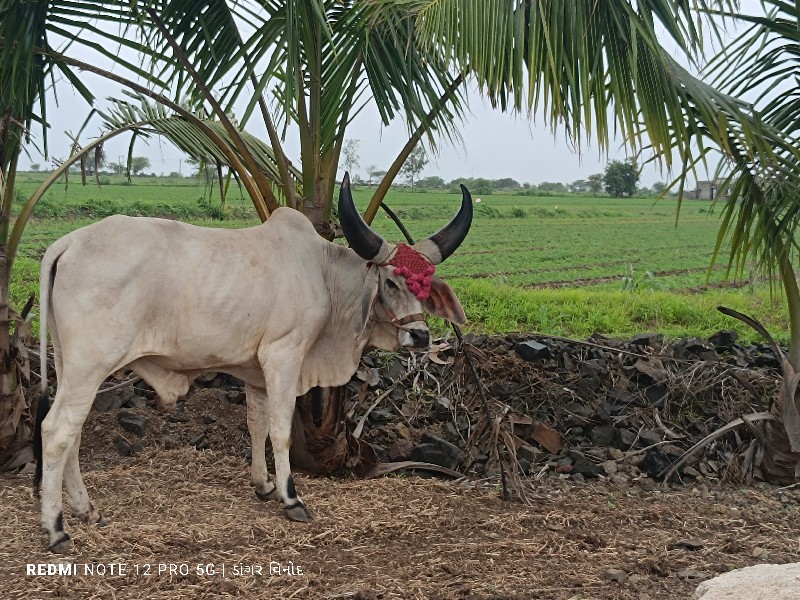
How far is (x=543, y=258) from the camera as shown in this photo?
17.1 meters

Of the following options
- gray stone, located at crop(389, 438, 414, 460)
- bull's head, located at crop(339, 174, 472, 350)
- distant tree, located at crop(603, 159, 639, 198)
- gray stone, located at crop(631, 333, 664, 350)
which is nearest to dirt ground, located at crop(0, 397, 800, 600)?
gray stone, located at crop(389, 438, 414, 460)

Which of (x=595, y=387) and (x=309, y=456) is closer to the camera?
(x=309, y=456)

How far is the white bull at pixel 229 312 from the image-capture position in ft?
14.1

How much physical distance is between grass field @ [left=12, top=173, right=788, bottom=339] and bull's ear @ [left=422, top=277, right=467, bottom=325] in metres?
1.38

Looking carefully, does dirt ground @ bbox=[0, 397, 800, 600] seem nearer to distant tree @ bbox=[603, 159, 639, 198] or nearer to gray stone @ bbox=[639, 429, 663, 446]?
gray stone @ bbox=[639, 429, 663, 446]

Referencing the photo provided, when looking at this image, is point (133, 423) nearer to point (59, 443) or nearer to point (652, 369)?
point (59, 443)

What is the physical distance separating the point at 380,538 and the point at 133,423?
99.8 inches

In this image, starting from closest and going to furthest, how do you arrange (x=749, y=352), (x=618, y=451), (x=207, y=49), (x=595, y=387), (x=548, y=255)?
(x=207, y=49), (x=618, y=451), (x=595, y=387), (x=749, y=352), (x=548, y=255)

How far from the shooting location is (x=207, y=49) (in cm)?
584

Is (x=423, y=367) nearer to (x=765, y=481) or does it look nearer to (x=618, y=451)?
(x=618, y=451)

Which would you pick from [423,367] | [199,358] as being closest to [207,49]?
[199,358]

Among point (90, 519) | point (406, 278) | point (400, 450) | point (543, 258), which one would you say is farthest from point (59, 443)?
point (543, 258)

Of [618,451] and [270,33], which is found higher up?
[270,33]

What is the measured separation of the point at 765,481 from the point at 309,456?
326cm
